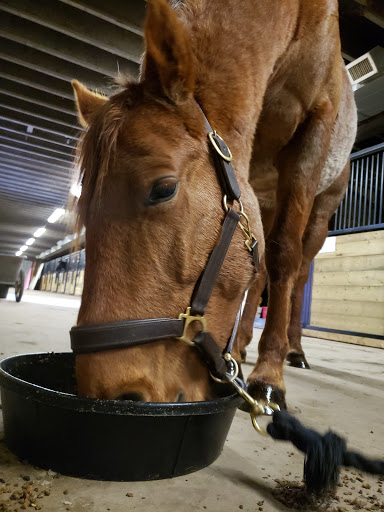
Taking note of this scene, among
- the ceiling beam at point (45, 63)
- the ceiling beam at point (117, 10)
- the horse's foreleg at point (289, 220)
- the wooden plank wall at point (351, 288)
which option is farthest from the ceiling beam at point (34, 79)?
the horse's foreleg at point (289, 220)

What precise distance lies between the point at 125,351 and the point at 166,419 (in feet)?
0.51

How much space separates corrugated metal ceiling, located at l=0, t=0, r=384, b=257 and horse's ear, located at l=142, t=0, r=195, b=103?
1.73 meters

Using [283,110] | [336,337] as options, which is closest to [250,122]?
[283,110]

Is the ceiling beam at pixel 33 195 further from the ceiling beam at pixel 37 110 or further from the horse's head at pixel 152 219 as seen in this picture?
the horse's head at pixel 152 219

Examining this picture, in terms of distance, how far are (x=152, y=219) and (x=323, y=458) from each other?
0.57 metres

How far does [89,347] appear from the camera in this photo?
0.78 m

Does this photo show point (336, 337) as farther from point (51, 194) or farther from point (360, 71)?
point (51, 194)

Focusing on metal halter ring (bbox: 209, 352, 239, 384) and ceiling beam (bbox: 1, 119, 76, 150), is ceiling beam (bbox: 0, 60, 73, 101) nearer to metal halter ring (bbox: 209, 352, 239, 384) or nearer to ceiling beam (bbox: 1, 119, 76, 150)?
ceiling beam (bbox: 1, 119, 76, 150)

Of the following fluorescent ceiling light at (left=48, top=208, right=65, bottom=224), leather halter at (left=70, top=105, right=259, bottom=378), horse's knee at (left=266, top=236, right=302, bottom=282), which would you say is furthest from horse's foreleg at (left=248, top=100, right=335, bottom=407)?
fluorescent ceiling light at (left=48, top=208, right=65, bottom=224)

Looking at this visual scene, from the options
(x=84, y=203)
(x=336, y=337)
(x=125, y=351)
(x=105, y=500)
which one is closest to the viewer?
(x=105, y=500)

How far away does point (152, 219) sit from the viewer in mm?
877

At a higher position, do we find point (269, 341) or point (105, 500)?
point (269, 341)

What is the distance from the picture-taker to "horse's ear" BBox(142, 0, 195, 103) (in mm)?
886

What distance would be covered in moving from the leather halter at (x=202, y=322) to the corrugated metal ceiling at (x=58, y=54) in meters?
1.83
